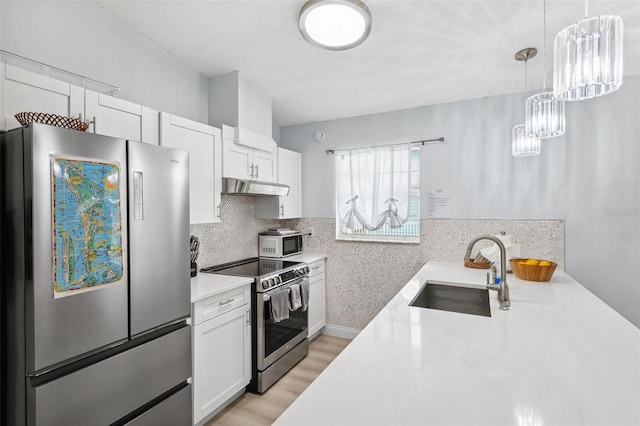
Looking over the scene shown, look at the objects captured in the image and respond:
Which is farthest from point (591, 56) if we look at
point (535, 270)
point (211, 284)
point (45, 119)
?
point (211, 284)

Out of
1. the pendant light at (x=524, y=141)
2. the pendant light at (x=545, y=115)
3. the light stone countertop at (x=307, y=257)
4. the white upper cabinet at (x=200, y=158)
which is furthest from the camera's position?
the light stone countertop at (x=307, y=257)

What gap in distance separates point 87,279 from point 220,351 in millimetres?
1130

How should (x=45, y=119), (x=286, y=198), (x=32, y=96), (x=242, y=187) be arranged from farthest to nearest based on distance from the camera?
(x=286, y=198), (x=242, y=187), (x=32, y=96), (x=45, y=119)

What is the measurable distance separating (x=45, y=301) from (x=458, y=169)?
10.4ft

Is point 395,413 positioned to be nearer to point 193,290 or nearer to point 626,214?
point 193,290

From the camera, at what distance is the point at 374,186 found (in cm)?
347

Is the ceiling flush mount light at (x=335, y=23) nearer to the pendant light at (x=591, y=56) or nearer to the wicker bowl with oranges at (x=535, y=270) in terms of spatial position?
the pendant light at (x=591, y=56)

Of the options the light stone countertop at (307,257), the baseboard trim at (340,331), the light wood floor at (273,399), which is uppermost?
the light stone countertop at (307,257)

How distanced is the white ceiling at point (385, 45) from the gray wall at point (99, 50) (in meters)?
0.09

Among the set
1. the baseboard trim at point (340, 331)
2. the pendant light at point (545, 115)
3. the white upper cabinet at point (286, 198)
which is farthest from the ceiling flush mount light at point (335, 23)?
the baseboard trim at point (340, 331)

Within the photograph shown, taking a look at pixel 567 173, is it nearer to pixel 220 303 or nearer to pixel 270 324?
pixel 270 324

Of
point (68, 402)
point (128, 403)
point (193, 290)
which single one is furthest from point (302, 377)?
point (68, 402)

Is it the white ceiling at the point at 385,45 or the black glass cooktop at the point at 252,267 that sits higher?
the white ceiling at the point at 385,45

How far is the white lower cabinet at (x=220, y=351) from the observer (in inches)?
80.2
